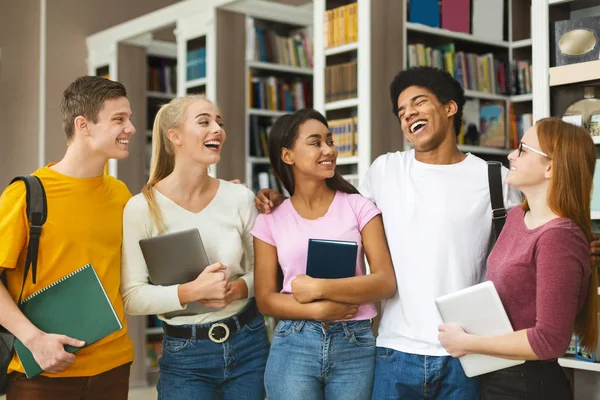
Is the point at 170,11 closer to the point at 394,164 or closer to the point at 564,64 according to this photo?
the point at 564,64

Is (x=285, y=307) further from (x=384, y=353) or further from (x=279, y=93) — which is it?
(x=279, y=93)

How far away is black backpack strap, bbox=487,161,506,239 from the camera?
6.77ft

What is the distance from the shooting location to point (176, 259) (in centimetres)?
211

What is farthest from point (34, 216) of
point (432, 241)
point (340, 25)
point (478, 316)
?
point (340, 25)

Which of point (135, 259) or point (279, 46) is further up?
point (279, 46)

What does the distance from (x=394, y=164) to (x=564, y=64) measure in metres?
1.17

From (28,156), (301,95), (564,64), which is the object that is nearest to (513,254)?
(564,64)

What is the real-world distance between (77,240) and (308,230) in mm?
670

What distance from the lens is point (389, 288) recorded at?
81.8 inches

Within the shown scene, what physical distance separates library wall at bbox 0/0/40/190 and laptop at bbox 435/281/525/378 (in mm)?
5794

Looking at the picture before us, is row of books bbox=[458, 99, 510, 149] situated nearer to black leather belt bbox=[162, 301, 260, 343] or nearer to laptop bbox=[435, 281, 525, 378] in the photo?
black leather belt bbox=[162, 301, 260, 343]

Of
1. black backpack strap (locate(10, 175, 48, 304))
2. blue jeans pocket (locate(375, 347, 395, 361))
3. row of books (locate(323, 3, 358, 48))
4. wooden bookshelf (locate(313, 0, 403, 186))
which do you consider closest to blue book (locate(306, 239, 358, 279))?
blue jeans pocket (locate(375, 347, 395, 361))

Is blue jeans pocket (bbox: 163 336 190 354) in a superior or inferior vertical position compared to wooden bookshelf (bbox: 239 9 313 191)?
inferior

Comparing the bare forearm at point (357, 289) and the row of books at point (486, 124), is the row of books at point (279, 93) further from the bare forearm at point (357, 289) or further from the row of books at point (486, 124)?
the bare forearm at point (357, 289)
